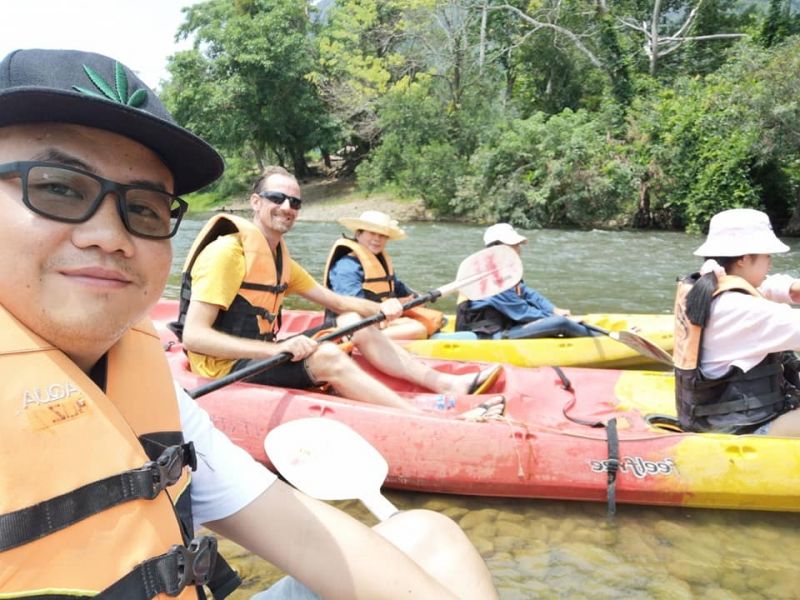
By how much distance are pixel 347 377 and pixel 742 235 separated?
1833 mm

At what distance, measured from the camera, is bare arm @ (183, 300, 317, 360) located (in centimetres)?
284

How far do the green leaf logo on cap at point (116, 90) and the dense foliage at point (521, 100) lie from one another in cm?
1324

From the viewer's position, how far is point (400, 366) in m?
3.50

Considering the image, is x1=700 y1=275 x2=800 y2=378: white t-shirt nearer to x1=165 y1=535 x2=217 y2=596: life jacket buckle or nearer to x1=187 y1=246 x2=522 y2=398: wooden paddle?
Result: x1=187 y1=246 x2=522 y2=398: wooden paddle

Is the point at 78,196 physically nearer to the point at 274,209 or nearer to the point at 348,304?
the point at 274,209

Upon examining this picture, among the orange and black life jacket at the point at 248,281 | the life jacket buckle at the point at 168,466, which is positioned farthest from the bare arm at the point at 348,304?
the life jacket buckle at the point at 168,466

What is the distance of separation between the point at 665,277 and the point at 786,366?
6.41 meters

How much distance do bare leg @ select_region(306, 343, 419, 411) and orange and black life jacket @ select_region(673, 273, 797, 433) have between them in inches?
49.0

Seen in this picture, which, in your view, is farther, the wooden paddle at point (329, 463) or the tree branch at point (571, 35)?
the tree branch at point (571, 35)

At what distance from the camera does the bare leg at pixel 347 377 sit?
3.05 meters

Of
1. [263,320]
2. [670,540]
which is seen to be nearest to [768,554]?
[670,540]

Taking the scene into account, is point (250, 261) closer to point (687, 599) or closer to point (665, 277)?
point (687, 599)

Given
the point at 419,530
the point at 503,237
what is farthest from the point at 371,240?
the point at 419,530

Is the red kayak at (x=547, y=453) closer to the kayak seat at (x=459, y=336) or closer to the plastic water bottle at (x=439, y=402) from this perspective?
the plastic water bottle at (x=439, y=402)
